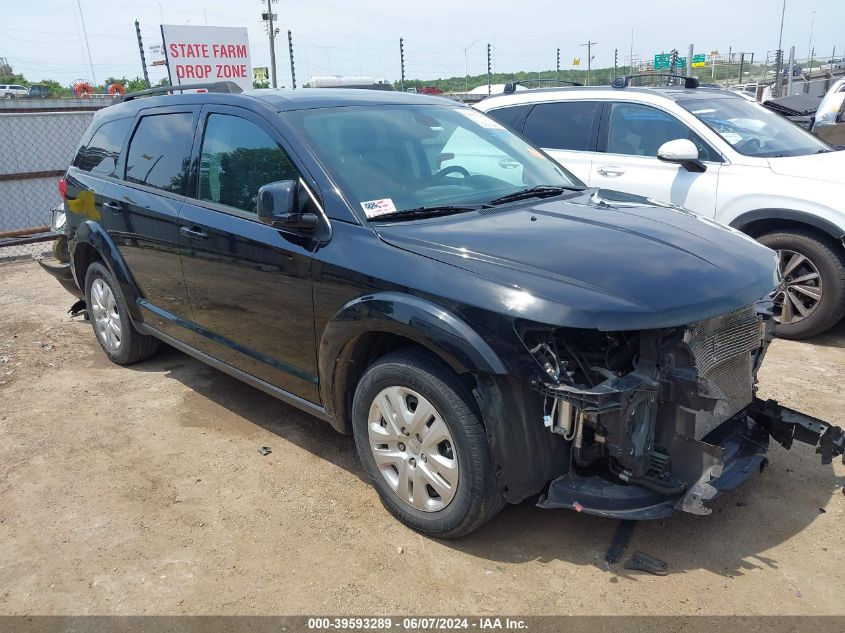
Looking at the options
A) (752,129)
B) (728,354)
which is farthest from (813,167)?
(728,354)

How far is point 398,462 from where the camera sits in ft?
10.5

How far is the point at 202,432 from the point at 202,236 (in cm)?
122

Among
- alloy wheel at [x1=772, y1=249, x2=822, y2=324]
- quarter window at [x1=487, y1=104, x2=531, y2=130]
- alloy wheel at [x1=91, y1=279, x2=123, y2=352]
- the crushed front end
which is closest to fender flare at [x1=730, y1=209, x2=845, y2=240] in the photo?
alloy wheel at [x1=772, y1=249, x2=822, y2=324]

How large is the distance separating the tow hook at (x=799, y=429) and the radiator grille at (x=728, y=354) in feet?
0.29

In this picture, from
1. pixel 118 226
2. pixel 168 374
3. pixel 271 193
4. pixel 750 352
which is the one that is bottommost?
pixel 168 374

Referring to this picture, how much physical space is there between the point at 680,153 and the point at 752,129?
0.94 meters

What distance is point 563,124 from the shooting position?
679 cm

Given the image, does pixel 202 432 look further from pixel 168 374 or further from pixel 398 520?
pixel 398 520

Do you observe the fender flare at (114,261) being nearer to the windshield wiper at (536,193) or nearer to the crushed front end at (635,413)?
the windshield wiper at (536,193)

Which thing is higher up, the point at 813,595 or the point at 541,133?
the point at 541,133

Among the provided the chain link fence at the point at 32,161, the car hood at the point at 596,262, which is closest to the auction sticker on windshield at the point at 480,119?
the car hood at the point at 596,262

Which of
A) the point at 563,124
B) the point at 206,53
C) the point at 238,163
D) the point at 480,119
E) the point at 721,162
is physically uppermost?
the point at 206,53

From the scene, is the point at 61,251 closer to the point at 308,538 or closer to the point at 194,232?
the point at 194,232

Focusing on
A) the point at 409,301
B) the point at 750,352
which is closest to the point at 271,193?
the point at 409,301
